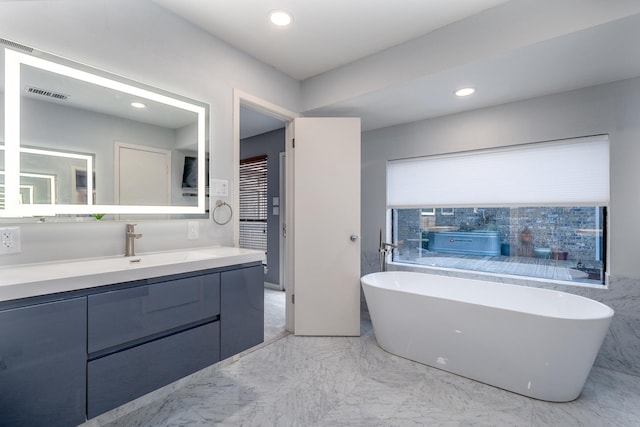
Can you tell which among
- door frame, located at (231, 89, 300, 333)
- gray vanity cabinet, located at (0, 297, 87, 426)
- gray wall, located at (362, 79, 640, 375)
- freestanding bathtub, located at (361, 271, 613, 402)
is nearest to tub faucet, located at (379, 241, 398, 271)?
freestanding bathtub, located at (361, 271, 613, 402)

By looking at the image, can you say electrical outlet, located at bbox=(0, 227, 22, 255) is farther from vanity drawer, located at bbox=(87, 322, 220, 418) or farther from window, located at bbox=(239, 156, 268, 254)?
window, located at bbox=(239, 156, 268, 254)

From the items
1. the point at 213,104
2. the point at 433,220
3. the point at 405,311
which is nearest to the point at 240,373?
the point at 405,311

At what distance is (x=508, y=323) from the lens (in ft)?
6.48

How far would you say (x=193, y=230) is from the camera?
2.12 meters

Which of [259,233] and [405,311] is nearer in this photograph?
[405,311]

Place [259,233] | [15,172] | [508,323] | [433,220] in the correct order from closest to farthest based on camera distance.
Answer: [15,172] → [508,323] → [433,220] → [259,233]

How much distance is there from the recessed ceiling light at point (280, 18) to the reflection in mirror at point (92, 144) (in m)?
0.77

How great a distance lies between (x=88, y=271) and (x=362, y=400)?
66.8 inches

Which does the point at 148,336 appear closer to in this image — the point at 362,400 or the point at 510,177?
the point at 362,400

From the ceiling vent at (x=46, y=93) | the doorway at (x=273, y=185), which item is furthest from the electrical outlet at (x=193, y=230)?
the doorway at (x=273, y=185)

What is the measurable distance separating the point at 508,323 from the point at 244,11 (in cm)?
269

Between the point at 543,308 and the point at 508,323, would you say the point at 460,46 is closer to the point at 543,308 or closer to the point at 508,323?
the point at 508,323

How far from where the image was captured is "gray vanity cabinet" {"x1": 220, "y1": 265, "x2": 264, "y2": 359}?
175cm

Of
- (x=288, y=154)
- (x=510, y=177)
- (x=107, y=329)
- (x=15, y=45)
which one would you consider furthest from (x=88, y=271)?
(x=510, y=177)
